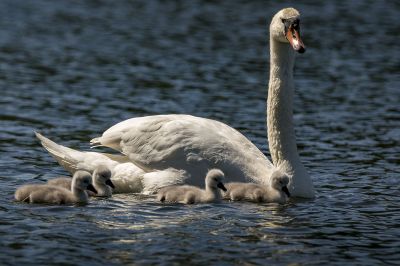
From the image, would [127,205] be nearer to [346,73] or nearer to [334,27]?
[346,73]

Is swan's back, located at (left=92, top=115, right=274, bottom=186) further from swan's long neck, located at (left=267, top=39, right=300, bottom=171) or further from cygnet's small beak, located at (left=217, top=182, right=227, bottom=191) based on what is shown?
cygnet's small beak, located at (left=217, top=182, right=227, bottom=191)

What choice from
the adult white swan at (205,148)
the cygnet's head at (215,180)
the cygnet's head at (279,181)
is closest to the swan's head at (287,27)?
the adult white swan at (205,148)

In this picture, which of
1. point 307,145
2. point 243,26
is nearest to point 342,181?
point 307,145

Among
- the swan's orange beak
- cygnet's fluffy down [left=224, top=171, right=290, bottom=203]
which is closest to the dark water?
cygnet's fluffy down [left=224, top=171, right=290, bottom=203]

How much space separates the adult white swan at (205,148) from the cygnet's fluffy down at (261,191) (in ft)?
0.96

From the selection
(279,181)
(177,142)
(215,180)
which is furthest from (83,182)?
(279,181)

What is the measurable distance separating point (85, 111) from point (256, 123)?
339 cm

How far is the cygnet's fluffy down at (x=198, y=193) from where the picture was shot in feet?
44.0

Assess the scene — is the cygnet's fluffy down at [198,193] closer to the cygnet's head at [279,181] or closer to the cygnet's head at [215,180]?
the cygnet's head at [215,180]

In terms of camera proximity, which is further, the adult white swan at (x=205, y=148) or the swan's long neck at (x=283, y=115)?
the swan's long neck at (x=283, y=115)

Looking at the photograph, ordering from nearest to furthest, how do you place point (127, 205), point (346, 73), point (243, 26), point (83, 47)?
point (127, 205), point (346, 73), point (83, 47), point (243, 26)

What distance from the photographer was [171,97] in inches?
909

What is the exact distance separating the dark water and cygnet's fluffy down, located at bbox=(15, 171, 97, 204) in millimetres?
186

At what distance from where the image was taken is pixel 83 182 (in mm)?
13430
